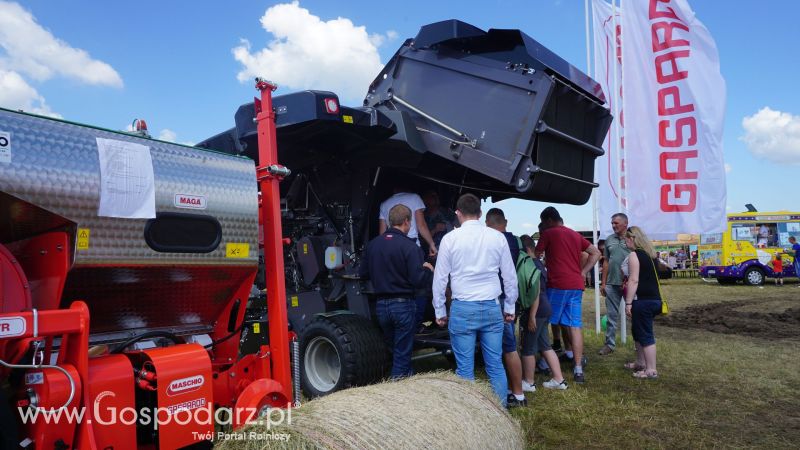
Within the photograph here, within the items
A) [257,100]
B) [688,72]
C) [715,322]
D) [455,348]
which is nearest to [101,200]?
[257,100]

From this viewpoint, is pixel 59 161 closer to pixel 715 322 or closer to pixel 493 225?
pixel 493 225

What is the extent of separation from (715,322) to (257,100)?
417 inches

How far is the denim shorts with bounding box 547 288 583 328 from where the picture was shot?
6.36 metres

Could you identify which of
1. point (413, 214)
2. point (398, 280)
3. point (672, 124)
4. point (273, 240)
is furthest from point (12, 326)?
point (672, 124)

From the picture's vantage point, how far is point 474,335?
447cm

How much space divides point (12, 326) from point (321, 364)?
373cm

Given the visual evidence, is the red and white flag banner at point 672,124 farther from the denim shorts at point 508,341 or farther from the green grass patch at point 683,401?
the denim shorts at point 508,341

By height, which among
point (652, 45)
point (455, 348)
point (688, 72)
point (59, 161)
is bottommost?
point (455, 348)

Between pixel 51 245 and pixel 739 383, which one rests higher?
pixel 51 245

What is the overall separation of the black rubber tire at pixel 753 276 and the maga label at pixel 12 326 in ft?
77.2

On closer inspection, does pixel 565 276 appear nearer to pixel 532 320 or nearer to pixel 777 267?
pixel 532 320

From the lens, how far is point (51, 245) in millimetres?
2617

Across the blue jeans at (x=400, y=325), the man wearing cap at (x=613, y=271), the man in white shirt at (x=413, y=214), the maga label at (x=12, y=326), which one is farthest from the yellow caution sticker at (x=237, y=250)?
the man wearing cap at (x=613, y=271)

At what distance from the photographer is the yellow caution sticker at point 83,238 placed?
2600mm
